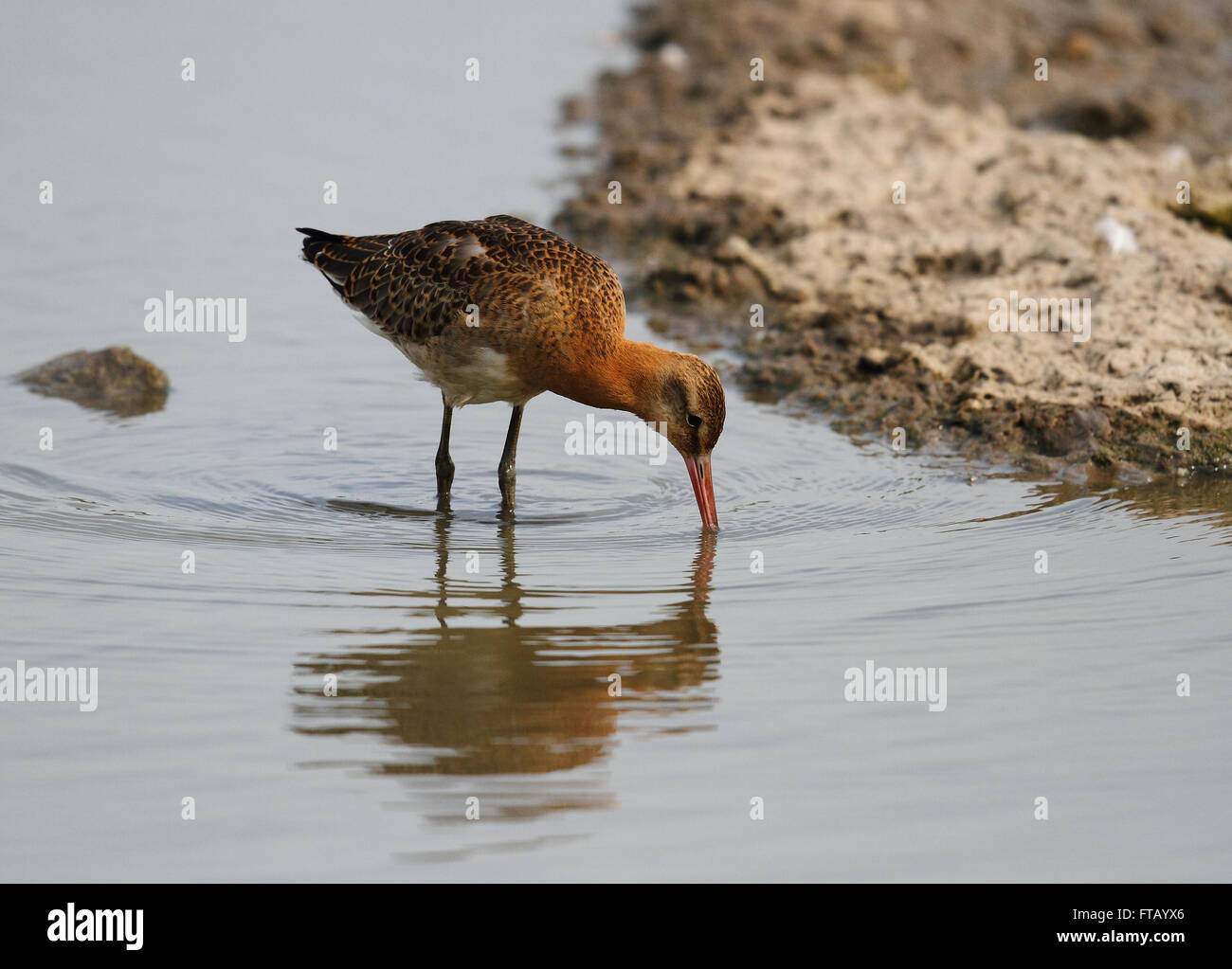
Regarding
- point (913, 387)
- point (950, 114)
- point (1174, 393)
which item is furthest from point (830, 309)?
point (950, 114)

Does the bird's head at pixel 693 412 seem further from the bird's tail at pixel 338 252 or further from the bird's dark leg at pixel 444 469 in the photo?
the bird's tail at pixel 338 252

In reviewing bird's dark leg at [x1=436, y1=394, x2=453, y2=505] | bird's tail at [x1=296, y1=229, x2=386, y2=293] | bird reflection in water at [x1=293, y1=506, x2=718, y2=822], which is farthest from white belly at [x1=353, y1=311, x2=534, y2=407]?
bird reflection in water at [x1=293, y1=506, x2=718, y2=822]

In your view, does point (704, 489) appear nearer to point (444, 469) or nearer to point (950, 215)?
point (444, 469)

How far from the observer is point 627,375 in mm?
7910

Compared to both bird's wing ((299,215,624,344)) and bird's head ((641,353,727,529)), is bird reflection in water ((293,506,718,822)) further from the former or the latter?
bird's wing ((299,215,624,344))

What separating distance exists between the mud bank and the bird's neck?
218cm

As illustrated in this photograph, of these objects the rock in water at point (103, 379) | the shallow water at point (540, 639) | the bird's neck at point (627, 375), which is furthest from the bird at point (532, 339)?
the rock in water at point (103, 379)

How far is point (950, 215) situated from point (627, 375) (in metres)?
5.23

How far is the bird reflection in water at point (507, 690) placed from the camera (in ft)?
16.9

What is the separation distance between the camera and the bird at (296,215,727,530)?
7.88 metres

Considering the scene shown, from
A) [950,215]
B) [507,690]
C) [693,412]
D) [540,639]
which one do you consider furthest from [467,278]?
[950,215]

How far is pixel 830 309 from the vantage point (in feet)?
36.5
